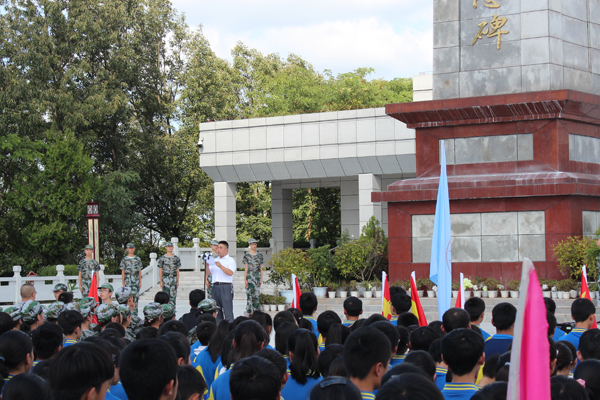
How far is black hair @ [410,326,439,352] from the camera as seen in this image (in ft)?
17.8

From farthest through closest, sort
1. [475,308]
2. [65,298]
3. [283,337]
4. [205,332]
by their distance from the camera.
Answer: [65,298]
[475,308]
[205,332]
[283,337]

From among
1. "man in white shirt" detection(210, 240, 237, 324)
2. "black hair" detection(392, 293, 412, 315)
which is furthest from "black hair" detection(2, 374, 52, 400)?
"man in white shirt" detection(210, 240, 237, 324)

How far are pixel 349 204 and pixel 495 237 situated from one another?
12807 millimetres

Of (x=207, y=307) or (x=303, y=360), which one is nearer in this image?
(x=303, y=360)

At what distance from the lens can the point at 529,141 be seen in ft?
56.6

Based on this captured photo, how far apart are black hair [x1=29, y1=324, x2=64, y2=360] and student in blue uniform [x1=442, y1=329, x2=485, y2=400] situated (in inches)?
118

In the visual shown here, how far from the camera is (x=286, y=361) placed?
452 centimetres

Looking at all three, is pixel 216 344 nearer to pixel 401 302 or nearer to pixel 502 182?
pixel 401 302

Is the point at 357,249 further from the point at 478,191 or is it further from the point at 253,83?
the point at 253,83

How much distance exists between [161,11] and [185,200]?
10189 mm

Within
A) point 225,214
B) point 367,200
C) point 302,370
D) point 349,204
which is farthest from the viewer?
point 349,204

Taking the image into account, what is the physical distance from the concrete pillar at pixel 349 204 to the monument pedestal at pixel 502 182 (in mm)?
10718

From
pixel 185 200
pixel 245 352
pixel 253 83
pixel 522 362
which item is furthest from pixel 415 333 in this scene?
pixel 253 83

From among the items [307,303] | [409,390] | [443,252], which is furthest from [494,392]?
[443,252]
